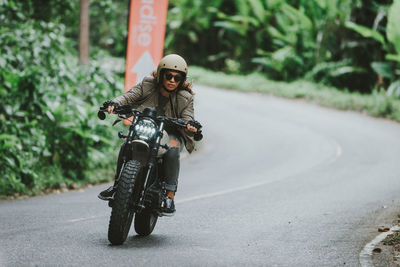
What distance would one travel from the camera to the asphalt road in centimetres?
588

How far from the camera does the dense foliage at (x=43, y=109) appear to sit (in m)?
10.8

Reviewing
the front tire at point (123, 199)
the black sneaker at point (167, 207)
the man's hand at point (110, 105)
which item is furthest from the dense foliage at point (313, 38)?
the front tire at point (123, 199)

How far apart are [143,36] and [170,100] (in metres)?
7.05

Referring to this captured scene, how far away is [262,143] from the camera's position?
58.0 ft

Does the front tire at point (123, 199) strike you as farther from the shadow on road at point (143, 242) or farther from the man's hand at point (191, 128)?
the man's hand at point (191, 128)

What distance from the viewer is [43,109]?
11.4 metres

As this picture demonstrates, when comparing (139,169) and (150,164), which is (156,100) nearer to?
(150,164)

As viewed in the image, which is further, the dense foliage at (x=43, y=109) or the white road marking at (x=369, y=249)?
the dense foliage at (x=43, y=109)

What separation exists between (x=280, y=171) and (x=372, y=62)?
14.2 metres

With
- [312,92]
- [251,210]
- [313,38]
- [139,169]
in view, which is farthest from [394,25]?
[139,169]

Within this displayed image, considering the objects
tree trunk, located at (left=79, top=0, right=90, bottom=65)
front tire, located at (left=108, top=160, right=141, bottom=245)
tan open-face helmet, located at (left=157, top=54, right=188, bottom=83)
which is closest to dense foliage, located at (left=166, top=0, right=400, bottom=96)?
tree trunk, located at (left=79, top=0, right=90, bottom=65)

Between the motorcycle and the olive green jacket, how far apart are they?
0.32 meters

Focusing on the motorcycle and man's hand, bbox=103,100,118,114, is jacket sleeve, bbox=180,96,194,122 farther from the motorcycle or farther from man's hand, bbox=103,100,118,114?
man's hand, bbox=103,100,118,114

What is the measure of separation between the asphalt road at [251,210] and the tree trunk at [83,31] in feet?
12.3
